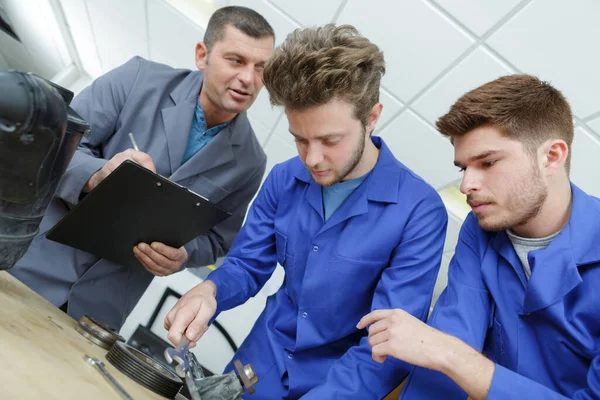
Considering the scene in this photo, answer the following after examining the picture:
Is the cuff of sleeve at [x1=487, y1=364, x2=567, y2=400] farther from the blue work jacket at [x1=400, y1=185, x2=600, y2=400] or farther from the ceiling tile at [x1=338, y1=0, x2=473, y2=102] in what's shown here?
the ceiling tile at [x1=338, y1=0, x2=473, y2=102]

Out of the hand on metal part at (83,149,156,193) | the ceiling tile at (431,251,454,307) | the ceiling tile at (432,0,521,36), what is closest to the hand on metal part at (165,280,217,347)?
the hand on metal part at (83,149,156,193)

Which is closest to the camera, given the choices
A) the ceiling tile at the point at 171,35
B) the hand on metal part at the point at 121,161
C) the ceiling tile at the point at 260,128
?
the hand on metal part at the point at 121,161

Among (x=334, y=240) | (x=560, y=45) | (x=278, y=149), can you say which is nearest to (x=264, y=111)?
(x=278, y=149)

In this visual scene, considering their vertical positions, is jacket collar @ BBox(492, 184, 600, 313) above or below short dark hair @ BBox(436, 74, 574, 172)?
below

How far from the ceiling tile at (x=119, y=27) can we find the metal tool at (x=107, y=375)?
2996 mm

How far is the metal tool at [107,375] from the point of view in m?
0.82

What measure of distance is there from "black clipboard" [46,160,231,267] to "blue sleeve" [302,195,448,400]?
51 cm

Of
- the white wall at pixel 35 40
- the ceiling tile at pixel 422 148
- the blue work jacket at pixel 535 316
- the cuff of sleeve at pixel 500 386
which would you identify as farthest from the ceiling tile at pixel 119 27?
the cuff of sleeve at pixel 500 386

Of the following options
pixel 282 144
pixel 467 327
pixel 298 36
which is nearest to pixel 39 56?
pixel 282 144

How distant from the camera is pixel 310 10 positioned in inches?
100

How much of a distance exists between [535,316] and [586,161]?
161cm

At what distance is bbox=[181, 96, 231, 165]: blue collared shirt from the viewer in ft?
5.89

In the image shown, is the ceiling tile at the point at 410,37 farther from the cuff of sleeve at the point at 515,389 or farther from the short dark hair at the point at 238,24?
the cuff of sleeve at the point at 515,389

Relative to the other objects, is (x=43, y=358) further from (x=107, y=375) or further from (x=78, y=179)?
(x=78, y=179)
